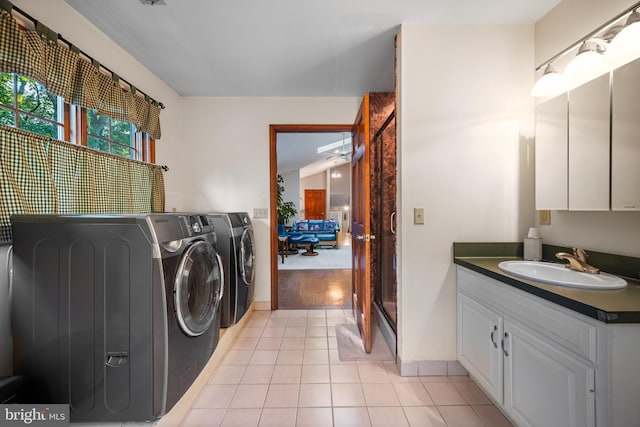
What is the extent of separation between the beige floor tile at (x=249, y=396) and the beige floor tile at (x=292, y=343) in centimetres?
49

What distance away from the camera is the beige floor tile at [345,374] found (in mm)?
1794

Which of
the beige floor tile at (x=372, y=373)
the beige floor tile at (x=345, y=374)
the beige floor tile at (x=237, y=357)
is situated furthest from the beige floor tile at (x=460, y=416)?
the beige floor tile at (x=237, y=357)

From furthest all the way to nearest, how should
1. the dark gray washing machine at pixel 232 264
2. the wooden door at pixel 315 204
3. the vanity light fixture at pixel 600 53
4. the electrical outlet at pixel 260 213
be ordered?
1. the wooden door at pixel 315 204
2. the electrical outlet at pixel 260 213
3. the dark gray washing machine at pixel 232 264
4. the vanity light fixture at pixel 600 53

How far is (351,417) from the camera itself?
4.85 ft

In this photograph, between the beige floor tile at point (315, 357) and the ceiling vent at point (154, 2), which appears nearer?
the ceiling vent at point (154, 2)

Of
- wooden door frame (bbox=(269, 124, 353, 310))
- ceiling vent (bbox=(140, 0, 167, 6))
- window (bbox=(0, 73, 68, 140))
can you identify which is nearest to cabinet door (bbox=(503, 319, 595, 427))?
wooden door frame (bbox=(269, 124, 353, 310))

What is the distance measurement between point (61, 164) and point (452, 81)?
243 centimetres

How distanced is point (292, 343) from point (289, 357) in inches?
8.4

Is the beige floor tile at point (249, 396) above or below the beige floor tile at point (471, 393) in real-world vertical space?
below

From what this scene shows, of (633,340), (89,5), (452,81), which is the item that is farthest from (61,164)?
(633,340)

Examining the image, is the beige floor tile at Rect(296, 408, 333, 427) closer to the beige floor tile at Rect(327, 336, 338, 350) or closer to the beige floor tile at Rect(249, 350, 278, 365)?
the beige floor tile at Rect(249, 350, 278, 365)

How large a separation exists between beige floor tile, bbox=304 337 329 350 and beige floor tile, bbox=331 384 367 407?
49 centimetres

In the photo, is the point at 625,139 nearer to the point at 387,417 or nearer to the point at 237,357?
the point at 387,417

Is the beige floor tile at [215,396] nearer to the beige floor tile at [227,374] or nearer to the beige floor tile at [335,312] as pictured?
the beige floor tile at [227,374]
